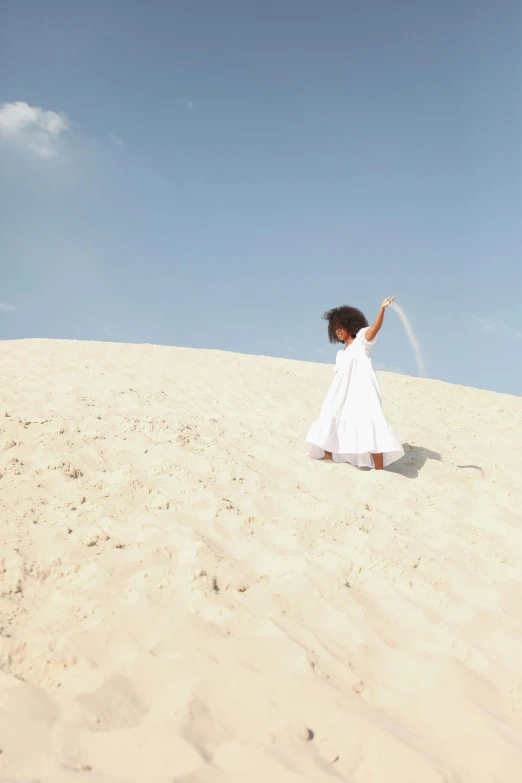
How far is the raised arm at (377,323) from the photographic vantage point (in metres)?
5.50

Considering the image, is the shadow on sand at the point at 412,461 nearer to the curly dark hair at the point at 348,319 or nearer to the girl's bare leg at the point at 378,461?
the girl's bare leg at the point at 378,461

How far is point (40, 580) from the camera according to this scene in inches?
124

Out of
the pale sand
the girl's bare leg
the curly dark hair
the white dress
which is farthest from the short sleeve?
the pale sand

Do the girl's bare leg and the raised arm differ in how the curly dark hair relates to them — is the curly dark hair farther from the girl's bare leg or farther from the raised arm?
the girl's bare leg

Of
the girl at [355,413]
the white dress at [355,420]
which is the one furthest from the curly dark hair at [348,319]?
the white dress at [355,420]

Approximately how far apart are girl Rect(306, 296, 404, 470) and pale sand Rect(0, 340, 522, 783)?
0.97ft

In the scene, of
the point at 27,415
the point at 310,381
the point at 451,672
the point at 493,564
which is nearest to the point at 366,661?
the point at 451,672

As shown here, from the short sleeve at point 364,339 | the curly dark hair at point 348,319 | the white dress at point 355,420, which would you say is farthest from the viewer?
the curly dark hair at point 348,319

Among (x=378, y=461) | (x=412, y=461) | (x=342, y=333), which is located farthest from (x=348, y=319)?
(x=412, y=461)

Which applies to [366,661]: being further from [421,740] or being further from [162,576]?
[162,576]

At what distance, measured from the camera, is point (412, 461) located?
6.52m

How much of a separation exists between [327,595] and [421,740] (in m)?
1.12

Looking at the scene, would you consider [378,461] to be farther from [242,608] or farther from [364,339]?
[242,608]

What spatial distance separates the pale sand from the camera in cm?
211
